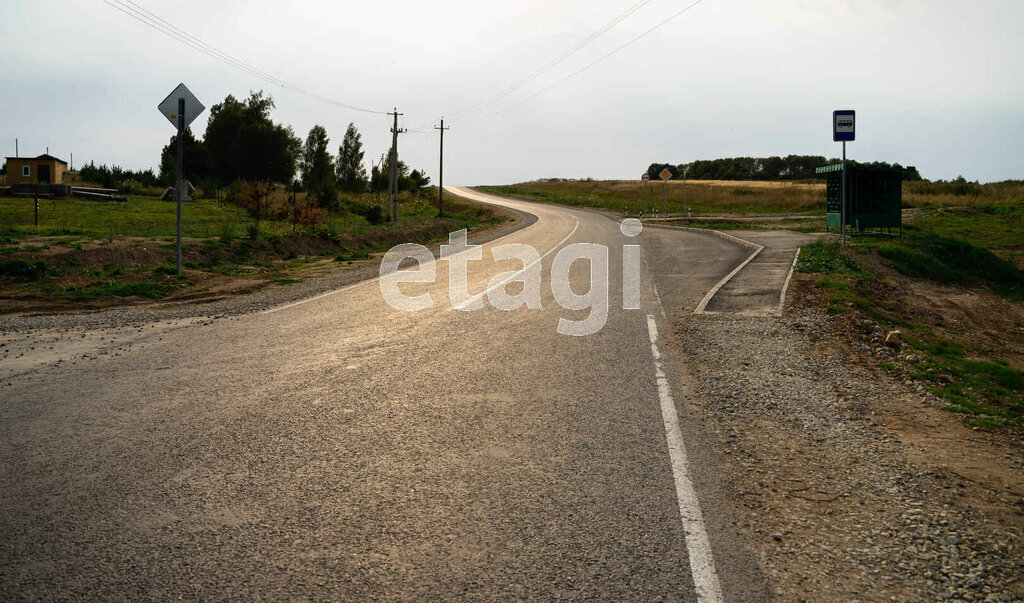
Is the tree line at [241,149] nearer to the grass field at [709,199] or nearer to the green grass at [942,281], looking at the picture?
the grass field at [709,199]

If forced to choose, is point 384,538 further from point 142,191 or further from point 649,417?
point 142,191

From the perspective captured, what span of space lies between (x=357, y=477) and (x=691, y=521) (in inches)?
85.8

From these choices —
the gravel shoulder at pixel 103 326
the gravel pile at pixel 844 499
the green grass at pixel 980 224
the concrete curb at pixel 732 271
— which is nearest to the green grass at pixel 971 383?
the gravel pile at pixel 844 499

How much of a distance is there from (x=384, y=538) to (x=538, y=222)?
147 ft

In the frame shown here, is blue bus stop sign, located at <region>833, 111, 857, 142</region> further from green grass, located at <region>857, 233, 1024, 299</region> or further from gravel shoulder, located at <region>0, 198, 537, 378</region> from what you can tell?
gravel shoulder, located at <region>0, 198, 537, 378</region>

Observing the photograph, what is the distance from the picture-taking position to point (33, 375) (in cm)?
760

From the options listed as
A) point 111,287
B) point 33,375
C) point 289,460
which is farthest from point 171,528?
point 111,287

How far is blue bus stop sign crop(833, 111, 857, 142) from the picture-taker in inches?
698

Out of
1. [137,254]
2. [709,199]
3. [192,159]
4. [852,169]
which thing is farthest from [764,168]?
[137,254]

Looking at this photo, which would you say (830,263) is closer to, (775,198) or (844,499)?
(844,499)

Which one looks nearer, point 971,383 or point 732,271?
point 971,383

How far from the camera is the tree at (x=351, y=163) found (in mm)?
78625

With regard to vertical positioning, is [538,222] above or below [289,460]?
above

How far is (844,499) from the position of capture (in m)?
4.61
